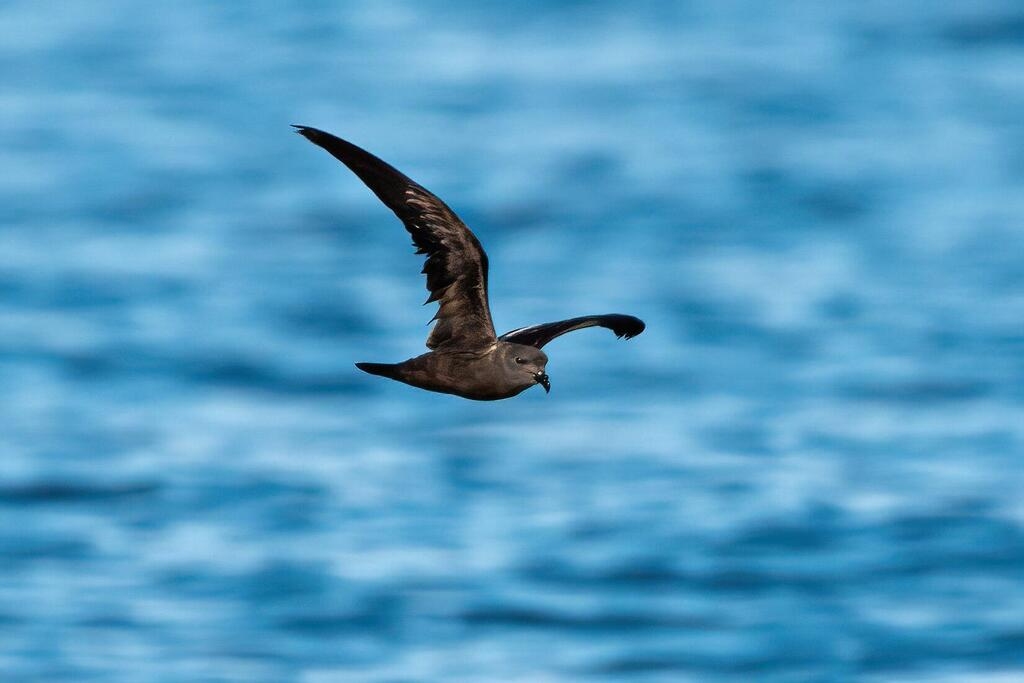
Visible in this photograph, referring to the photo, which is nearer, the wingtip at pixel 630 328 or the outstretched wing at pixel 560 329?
the outstretched wing at pixel 560 329

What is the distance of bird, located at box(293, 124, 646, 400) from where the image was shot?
7.96 m

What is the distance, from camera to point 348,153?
25.4 ft

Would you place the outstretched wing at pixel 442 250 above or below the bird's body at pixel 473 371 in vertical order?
above

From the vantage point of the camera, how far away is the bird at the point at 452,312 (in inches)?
313

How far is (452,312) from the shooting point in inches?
326

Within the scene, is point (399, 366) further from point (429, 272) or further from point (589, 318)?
point (589, 318)

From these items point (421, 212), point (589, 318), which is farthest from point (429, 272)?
point (589, 318)

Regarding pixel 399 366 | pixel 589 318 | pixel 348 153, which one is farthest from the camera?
pixel 589 318

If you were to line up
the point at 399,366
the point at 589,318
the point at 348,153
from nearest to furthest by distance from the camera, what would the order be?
the point at 348,153 < the point at 399,366 < the point at 589,318

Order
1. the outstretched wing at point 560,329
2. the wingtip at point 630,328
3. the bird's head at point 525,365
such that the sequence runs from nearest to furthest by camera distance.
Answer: the bird's head at point 525,365, the outstretched wing at point 560,329, the wingtip at point 630,328

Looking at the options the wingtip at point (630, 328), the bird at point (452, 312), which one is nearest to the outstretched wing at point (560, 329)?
the wingtip at point (630, 328)

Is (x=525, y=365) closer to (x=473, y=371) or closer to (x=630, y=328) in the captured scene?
(x=473, y=371)

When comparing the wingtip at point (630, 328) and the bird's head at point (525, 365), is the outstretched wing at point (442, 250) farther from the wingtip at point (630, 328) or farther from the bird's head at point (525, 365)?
the wingtip at point (630, 328)

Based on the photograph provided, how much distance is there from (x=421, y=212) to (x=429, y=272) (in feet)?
1.09
